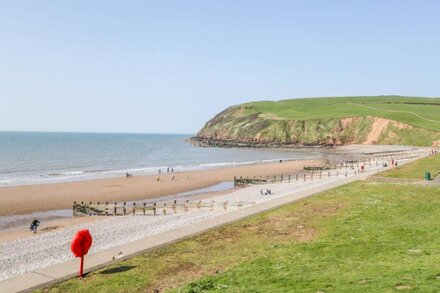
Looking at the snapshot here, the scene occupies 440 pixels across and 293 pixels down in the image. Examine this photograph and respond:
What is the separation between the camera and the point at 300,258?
13992 millimetres

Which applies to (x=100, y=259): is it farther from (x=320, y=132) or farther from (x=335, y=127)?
(x=320, y=132)

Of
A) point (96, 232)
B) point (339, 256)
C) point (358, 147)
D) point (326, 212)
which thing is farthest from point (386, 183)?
point (358, 147)

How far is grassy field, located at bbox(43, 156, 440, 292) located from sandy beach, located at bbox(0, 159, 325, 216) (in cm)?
2942

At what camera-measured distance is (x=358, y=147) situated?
5025 inches

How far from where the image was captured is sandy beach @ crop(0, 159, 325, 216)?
42641 mm

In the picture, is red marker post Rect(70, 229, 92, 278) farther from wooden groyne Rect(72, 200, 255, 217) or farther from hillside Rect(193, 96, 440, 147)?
hillside Rect(193, 96, 440, 147)

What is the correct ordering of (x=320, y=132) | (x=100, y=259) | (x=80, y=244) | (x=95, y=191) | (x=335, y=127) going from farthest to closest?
(x=320, y=132), (x=335, y=127), (x=95, y=191), (x=100, y=259), (x=80, y=244)

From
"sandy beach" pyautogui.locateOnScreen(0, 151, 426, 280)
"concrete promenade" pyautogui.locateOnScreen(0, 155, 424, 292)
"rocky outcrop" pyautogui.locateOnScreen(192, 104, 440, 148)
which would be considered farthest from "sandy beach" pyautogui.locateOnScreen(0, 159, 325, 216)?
"rocky outcrop" pyautogui.locateOnScreen(192, 104, 440, 148)

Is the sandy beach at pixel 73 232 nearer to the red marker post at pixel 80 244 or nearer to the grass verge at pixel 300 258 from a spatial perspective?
the red marker post at pixel 80 244

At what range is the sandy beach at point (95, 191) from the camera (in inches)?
1679

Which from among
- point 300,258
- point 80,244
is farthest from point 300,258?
point 80,244

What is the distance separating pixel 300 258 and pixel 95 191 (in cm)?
4229

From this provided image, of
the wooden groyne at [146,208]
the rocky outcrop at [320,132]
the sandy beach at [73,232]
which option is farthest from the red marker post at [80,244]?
the rocky outcrop at [320,132]

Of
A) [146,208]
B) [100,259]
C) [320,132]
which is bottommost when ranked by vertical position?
[146,208]
